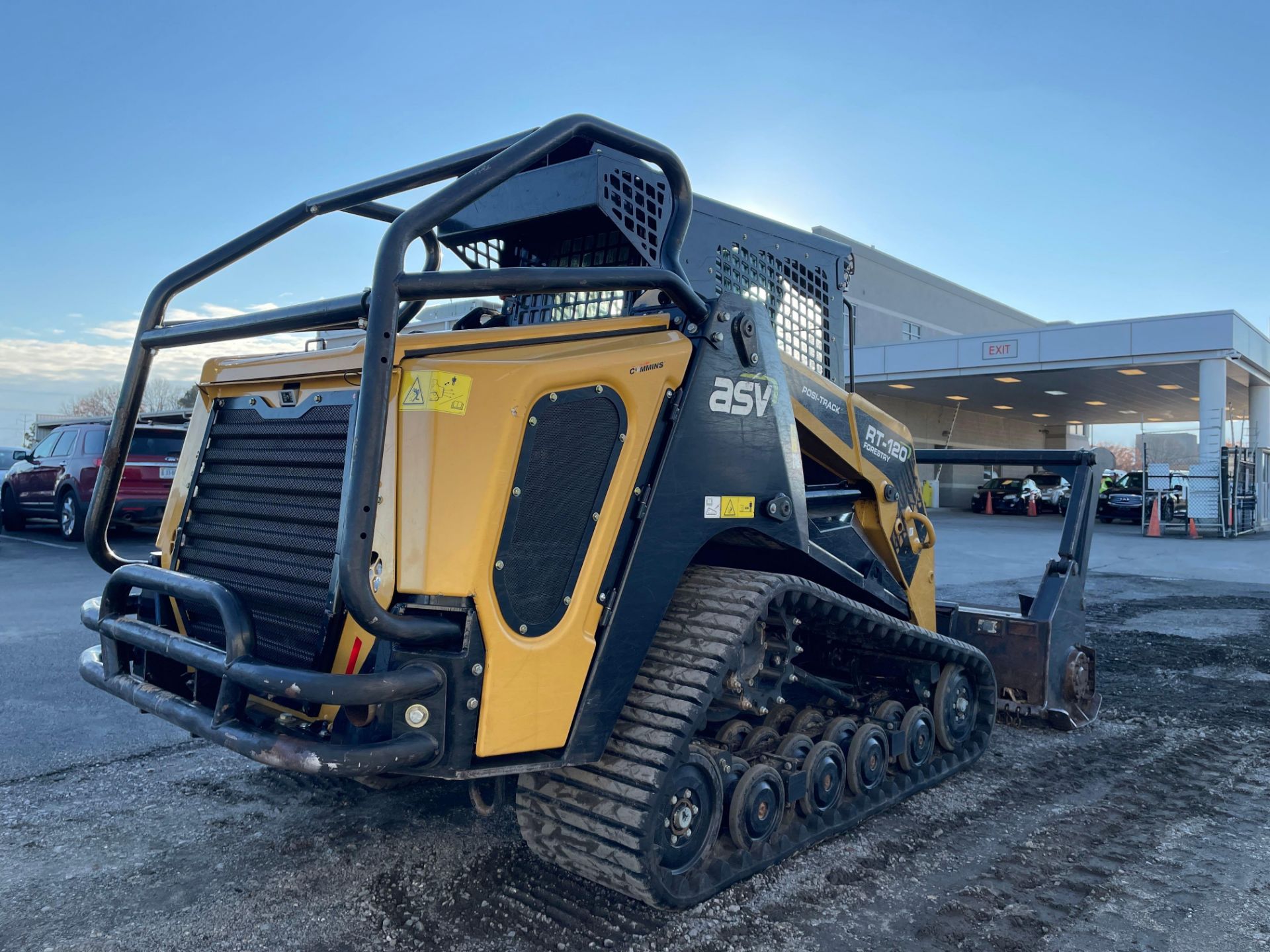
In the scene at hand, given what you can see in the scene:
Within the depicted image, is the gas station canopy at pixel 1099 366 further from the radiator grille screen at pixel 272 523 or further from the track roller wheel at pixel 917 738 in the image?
the radiator grille screen at pixel 272 523

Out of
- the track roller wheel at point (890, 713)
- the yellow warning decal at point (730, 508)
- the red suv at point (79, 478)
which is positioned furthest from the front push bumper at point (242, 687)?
the red suv at point (79, 478)

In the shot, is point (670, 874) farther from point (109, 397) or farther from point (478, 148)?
point (109, 397)

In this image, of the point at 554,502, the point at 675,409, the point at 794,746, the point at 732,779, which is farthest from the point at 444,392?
the point at 794,746

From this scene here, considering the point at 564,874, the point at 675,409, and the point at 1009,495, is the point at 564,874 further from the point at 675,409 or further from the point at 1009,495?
the point at 1009,495

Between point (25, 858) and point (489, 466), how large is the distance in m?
2.38

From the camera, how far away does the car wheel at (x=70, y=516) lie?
14.0m

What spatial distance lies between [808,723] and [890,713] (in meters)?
0.53

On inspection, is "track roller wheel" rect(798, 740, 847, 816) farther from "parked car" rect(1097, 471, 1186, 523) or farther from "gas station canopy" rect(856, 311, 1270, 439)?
"parked car" rect(1097, 471, 1186, 523)

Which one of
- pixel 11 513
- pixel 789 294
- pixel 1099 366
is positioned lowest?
pixel 11 513

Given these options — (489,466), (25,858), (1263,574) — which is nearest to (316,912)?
(25,858)

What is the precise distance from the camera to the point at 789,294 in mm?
4188

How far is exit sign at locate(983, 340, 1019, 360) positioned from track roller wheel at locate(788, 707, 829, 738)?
971 inches

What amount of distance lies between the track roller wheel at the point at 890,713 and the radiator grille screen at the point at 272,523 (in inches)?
94.1

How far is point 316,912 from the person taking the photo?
2.98m
